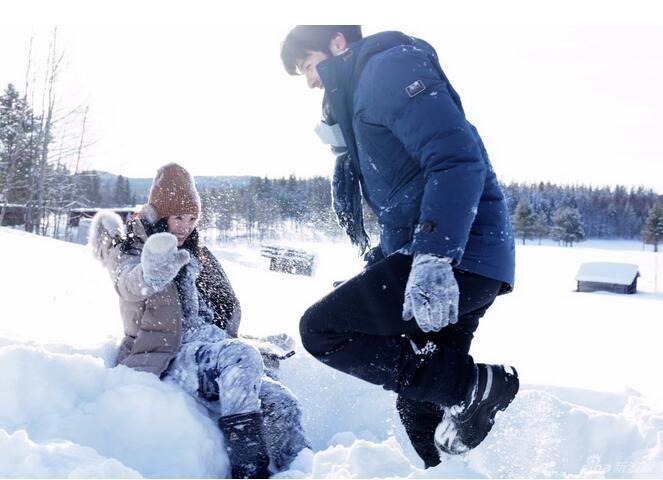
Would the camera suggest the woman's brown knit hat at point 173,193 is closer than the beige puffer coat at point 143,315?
No

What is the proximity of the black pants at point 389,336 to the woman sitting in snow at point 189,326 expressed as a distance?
1.89 feet

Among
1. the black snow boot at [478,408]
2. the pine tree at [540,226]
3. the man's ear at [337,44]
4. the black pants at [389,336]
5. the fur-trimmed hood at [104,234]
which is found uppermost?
the pine tree at [540,226]

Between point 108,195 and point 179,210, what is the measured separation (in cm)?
8394

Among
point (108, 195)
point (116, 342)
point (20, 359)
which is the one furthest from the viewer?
point (108, 195)

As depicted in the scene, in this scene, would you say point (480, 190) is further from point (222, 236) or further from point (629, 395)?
point (222, 236)

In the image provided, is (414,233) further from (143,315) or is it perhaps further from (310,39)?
(143,315)

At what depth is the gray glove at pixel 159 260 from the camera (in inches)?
102

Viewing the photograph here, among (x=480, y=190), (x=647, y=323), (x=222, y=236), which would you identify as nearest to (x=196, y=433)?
(x=480, y=190)

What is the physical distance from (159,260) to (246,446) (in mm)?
949

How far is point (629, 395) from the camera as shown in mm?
3373

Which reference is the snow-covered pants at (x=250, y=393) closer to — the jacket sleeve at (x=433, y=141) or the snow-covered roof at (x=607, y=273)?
the jacket sleeve at (x=433, y=141)

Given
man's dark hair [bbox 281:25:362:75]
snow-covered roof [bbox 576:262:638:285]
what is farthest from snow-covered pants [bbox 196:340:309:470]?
snow-covered roof [bbox 576:262:638:285]

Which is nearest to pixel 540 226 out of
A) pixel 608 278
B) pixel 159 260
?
pixel 608 278

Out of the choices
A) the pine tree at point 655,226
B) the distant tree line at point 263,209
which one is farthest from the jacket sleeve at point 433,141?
the pine tree at point 655,226
